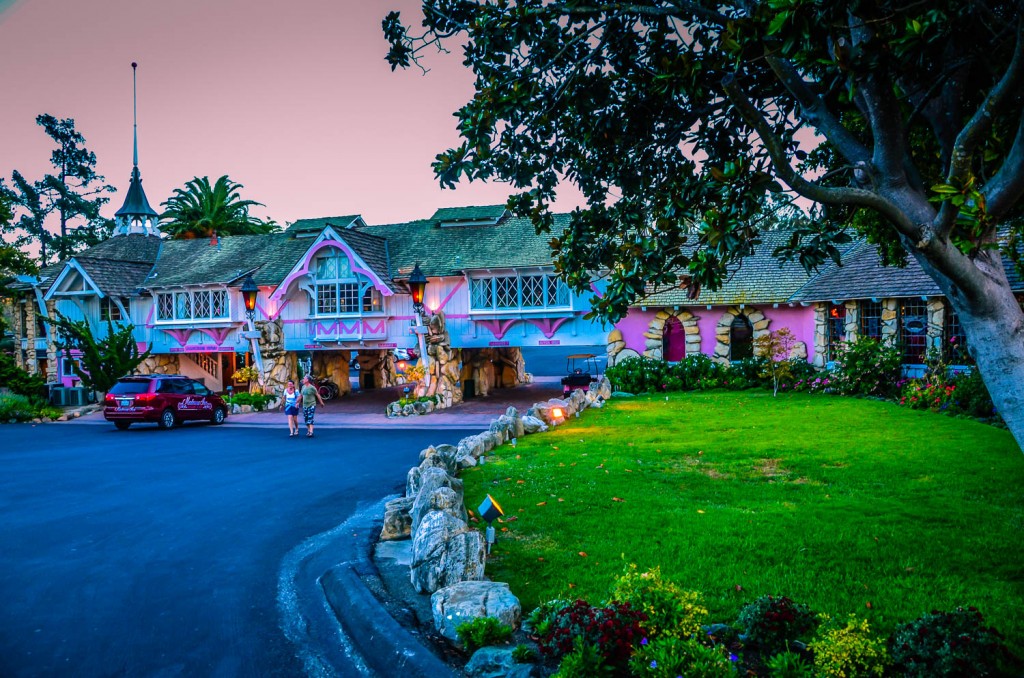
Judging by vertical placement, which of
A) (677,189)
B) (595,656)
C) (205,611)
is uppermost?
(677,189)

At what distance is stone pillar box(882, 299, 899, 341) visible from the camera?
2028cm

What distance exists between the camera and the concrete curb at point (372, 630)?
4.83 meters

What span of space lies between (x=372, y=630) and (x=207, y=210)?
42133 millimetres

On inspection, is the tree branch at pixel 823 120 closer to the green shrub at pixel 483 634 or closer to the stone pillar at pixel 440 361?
the green shrub at pixel 483 634

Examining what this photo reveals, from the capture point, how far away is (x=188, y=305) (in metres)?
29.9

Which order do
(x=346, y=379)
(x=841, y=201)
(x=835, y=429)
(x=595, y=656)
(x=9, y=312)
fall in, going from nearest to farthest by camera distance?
1. (x=595, y=656)
2. (x=841, y=201)
3. (x=835, y=429)
4. (x=346, y=379)
5. (x=9, y=312)

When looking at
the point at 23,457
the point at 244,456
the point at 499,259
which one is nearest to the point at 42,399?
the point at 23,457

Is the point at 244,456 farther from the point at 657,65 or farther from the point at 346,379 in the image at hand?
the point at 346,379

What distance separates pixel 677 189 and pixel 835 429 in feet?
30.9

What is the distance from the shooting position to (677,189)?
659 cm

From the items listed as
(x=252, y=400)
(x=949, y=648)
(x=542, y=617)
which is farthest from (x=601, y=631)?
(x=252, y=400)

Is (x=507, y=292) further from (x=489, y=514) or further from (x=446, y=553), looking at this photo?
(x=446, y=553)

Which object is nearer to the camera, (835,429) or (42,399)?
(835,429)

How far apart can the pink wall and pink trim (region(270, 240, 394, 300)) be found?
9.67 m
